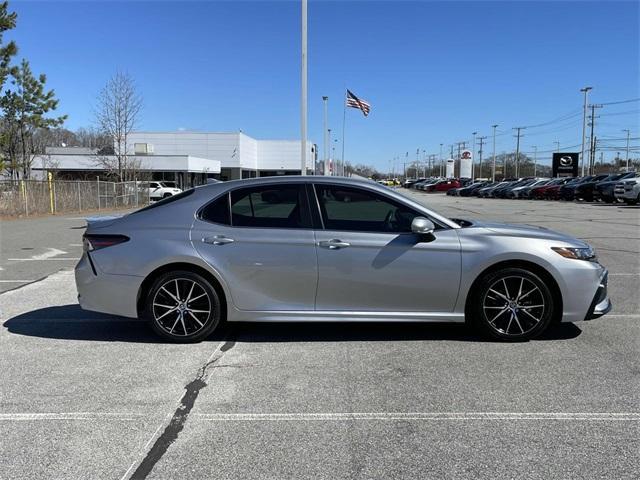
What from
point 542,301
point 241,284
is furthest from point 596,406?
point 241,284

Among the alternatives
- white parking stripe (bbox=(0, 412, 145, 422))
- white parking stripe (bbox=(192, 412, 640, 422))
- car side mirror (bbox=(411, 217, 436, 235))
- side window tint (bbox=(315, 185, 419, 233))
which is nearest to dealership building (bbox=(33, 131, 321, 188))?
side window tint (bbox=(315, 185, 419, 233))

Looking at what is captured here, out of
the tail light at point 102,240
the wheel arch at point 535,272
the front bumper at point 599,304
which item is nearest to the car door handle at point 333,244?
the wheel arch at point 535,272

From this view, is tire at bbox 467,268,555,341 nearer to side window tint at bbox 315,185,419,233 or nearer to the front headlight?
the front headlight

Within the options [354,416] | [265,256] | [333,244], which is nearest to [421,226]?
[333,244]

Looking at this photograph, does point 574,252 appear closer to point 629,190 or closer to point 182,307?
point 182,307

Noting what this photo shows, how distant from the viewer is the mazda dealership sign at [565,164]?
228 ft

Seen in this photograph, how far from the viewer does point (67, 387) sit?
435cm

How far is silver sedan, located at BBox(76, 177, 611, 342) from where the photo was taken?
518 centimetres

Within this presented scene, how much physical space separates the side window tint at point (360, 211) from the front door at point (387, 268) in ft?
0.05

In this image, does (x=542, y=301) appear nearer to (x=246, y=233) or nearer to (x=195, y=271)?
(x=246, y=233)

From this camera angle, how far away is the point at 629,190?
2981 cm

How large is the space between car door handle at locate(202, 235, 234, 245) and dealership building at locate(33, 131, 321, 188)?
126 ft

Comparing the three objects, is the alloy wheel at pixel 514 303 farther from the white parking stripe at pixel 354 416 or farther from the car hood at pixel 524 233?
the white parking stripe at pixel 354 416

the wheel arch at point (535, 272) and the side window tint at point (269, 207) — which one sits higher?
the side window tint at point (269, 207)
